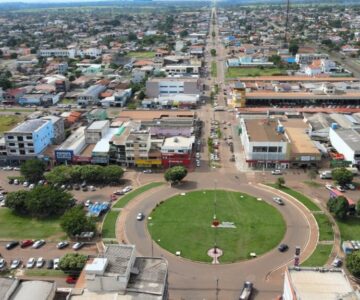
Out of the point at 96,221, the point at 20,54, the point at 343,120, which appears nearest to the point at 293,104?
the point at 343,120

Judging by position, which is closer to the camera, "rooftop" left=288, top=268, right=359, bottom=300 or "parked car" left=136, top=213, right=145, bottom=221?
"rooftop" left=288, top=268, right=359, bottom=300

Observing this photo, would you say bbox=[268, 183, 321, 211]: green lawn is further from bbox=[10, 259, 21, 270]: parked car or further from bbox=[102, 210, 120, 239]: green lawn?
bbox=[10, 259, 21, 270]: parked car

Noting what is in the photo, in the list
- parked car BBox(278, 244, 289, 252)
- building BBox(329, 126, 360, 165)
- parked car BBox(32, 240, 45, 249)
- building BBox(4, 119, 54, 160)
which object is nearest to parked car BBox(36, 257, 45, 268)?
parked car BBox(32, 240, 45, 249)

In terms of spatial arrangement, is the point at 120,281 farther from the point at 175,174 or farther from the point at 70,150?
the point at 70,150

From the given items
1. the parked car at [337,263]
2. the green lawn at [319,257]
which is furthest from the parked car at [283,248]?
the parked car at [337,263]

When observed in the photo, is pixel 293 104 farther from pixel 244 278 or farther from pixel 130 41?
pixel 130 41

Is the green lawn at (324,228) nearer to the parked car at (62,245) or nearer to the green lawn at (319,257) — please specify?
the green lawn at (319,257)
